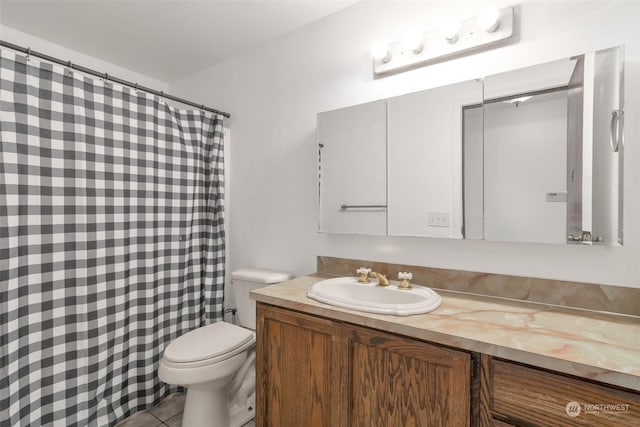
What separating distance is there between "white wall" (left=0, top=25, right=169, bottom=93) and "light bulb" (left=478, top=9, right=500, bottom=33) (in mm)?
2540

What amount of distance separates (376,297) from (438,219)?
465mm

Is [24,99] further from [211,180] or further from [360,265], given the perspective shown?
[360,265]

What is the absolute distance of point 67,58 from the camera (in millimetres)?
2191

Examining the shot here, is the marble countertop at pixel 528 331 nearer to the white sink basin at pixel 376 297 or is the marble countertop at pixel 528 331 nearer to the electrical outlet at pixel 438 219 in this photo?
the white sink basin at pixel 376 297

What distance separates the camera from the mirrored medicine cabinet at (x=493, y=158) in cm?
112

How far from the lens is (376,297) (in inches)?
57.9

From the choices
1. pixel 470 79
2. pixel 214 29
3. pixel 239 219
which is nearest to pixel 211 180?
pixel 239 219

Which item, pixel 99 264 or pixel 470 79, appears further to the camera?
pixel 99 264

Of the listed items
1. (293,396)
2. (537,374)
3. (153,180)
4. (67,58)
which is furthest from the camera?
(67,58)

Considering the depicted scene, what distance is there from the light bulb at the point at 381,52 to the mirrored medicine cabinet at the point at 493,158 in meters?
0.24

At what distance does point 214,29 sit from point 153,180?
104cm

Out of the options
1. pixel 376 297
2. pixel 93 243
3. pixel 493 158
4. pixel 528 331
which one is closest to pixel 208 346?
pixel 93 243

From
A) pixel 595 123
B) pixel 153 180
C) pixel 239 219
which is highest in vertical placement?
pixel 595 123

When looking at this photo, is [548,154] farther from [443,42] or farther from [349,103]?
[349,103]
